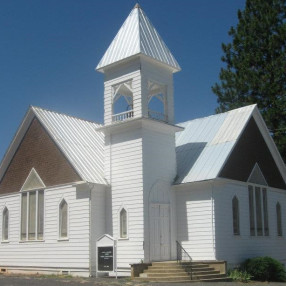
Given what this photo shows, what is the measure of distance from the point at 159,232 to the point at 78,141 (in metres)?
7.29

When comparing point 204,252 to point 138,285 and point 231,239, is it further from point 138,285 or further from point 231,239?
point 138,285

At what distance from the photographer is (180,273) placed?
23672 millimetres

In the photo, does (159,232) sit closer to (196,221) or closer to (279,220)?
(196,221)

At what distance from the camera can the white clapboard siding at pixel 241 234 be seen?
26344mm

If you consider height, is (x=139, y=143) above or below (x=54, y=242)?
above

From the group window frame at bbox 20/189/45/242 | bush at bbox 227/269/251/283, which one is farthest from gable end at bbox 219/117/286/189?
window frame at bbox 20/189/45/242

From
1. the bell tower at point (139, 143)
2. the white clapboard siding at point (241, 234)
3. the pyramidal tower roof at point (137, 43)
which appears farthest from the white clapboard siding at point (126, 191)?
the pyramidal tower roof at point (137, 43)

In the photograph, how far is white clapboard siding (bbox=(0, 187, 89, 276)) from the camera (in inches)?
1057

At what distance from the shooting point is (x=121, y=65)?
28.1 m

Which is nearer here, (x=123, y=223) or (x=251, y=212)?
(x=123, y=223)

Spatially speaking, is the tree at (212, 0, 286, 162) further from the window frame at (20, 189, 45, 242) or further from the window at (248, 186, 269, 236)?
the window frame at (20, 189, 45, 242)

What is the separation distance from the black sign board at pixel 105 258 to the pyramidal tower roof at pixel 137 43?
9.64m

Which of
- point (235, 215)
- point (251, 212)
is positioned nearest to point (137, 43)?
point (235, 215)

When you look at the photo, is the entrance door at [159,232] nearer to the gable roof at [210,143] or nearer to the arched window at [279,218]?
the gable roof at [210,143]
